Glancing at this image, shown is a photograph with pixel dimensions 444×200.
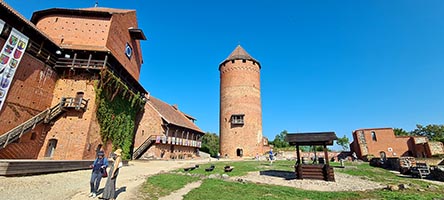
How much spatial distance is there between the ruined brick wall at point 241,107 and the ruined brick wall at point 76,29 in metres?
23.1

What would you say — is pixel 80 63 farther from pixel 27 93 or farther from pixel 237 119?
pixel 237 119

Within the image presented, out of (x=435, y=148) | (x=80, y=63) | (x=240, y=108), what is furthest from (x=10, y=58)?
(x=435, y=148)

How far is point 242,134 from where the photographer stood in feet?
113

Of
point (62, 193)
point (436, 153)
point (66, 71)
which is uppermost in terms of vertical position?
point (66, 71)

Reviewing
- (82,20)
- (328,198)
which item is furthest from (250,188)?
(82,20)

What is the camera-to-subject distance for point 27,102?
1408 cm

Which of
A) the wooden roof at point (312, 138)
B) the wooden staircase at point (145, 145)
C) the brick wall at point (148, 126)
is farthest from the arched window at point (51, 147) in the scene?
the wooden roof at point (312, 138)

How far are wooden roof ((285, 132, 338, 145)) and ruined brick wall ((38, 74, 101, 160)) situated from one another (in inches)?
586

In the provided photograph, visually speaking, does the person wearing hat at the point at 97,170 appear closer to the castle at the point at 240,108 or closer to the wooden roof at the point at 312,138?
the wooden roof at the point at 312,138

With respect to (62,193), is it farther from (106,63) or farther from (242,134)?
(242,134)

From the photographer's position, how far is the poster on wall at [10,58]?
472 inches

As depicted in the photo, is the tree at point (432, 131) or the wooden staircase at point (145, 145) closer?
the wooden staircase at point (145, 145)

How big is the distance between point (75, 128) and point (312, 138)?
17.0 m

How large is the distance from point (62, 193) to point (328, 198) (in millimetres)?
9743
